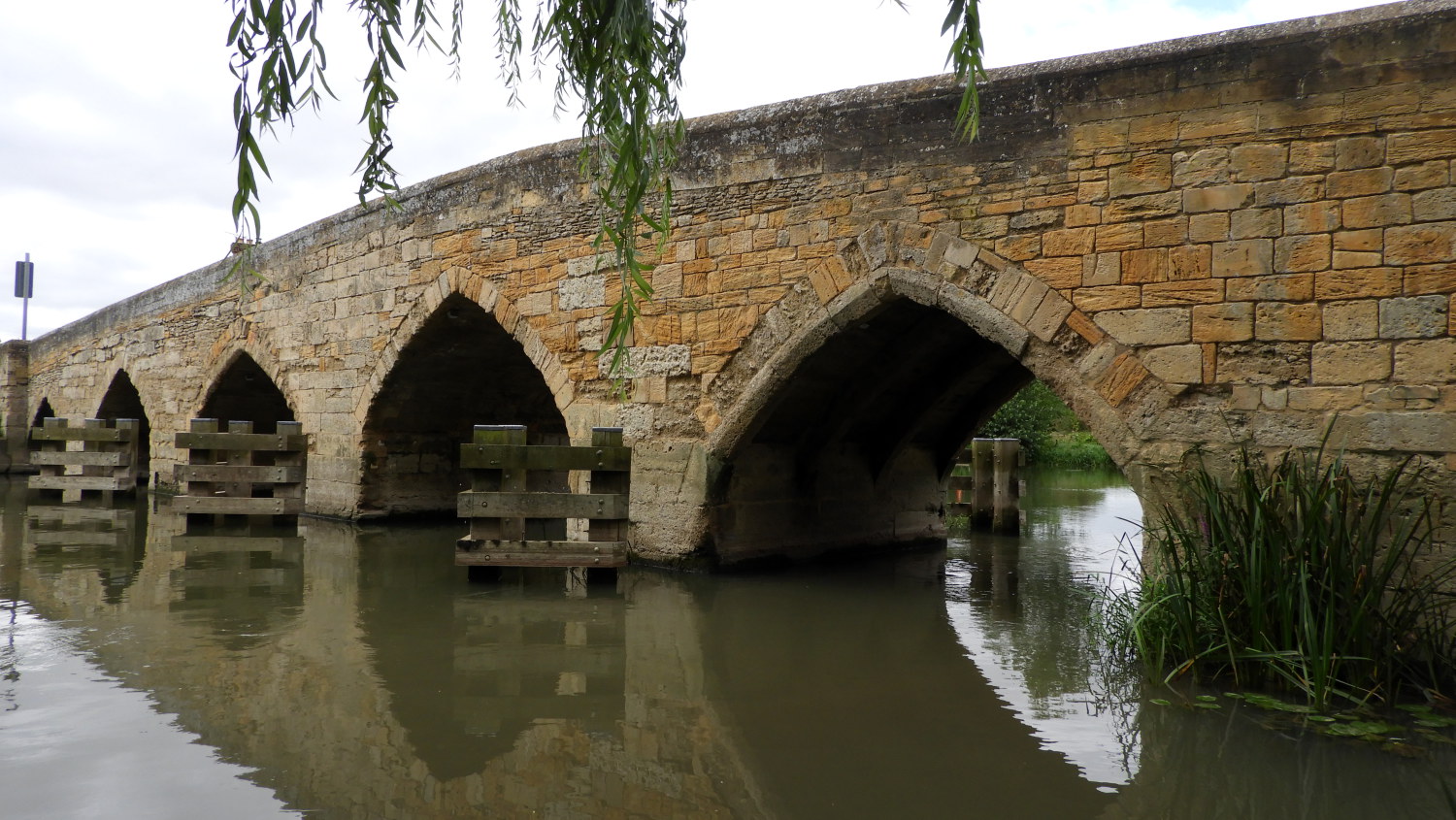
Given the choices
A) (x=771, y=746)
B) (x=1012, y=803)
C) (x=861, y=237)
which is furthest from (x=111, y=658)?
(x=861, y=237)

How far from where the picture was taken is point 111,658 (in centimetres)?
399

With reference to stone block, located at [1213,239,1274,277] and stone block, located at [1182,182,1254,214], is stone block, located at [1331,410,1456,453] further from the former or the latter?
stone block, located at [1182,182,1254,214]

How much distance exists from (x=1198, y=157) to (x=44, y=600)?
6.06 meters

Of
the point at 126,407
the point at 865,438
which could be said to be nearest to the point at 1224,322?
the point at 865,438

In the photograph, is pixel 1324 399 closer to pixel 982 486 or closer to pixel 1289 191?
pixel 1289 191

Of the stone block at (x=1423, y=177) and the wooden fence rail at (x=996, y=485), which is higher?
the stone block at (x=1423, y=177)

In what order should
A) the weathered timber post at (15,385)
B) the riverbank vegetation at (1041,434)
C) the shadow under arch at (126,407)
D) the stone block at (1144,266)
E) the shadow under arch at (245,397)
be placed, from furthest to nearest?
the riverbank vegetation at (1041,434)
the weathered timber post at (15,385)
the shadow under arch at (126,407)
the shadow under arch at (245,397)
the stone block at (1144,266)

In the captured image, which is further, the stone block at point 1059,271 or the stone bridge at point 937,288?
the stone block at point 1059,271

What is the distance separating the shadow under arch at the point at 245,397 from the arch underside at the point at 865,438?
254 inches

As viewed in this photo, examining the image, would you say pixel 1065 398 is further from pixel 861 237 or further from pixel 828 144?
pixel 828 144

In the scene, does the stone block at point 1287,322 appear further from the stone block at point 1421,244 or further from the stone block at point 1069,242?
the stone block at point 1069,242

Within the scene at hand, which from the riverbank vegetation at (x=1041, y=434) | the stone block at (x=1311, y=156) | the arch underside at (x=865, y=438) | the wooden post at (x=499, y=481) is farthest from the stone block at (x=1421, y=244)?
the riverbank vegetation at (x=1041, y=434)

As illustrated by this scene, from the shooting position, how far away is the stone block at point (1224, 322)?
448cm

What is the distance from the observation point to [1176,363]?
4.62 metres
